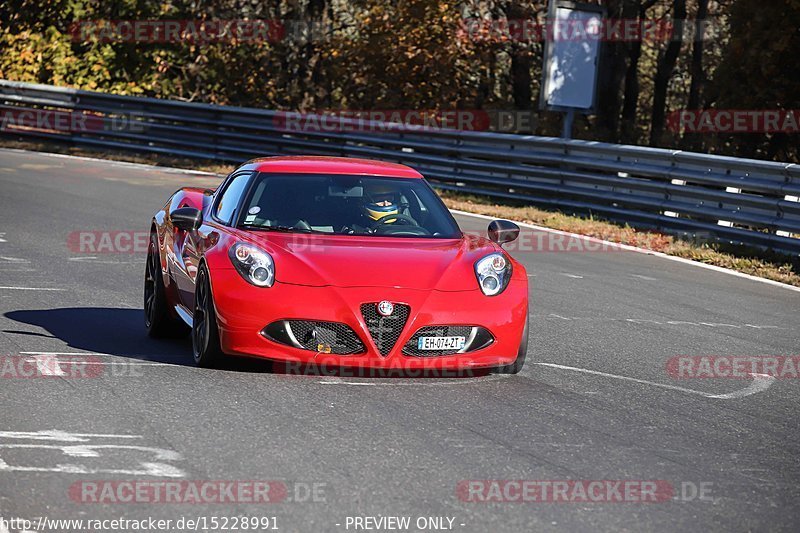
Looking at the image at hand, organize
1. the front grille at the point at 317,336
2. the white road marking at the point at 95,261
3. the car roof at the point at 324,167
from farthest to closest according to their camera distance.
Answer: the white road marking at the point at 95,261 → the car roof at the point at 324,167 → the front grille at the point at 317,336

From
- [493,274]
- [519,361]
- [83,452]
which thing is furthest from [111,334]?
[83,452]

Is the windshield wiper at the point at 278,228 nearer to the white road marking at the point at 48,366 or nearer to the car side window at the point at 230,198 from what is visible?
the car side window at the point at 230,198

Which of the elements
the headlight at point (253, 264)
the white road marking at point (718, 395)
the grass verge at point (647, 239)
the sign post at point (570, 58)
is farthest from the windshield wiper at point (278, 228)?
the sign post at point (570, 58)

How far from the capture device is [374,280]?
775 cm

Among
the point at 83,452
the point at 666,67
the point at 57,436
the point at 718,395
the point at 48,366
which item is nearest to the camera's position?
the point at 83,452

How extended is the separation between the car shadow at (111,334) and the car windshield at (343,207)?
3.15 feet

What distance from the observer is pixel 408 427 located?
260 inches

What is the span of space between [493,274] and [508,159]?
532 inches

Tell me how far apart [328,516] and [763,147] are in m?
22.6

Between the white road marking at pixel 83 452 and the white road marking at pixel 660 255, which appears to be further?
the white road marking at pixel 660 255

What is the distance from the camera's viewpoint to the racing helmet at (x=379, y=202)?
884 cm

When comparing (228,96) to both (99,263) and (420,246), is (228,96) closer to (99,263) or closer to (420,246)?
(99,263)

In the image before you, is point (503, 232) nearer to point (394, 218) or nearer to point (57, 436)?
point (394, 218)

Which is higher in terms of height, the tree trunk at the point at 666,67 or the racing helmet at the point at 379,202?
the tree trunk at the point at 666,67
